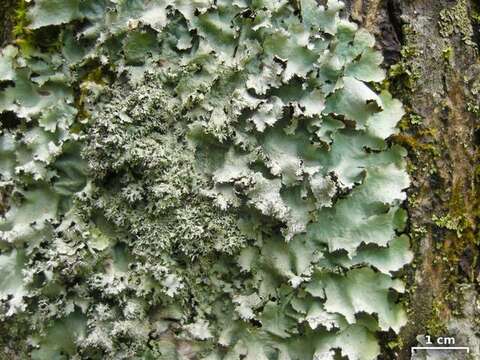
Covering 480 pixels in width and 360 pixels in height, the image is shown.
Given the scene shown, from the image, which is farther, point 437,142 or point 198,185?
point 437,142

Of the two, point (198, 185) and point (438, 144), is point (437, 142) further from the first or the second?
point (198, 185)

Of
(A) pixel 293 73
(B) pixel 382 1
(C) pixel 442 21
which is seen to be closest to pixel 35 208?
(A) pixel 293 73

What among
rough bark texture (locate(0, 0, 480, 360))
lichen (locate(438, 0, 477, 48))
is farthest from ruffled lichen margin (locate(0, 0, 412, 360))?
lichen (locate(438, 0, 477, 48))

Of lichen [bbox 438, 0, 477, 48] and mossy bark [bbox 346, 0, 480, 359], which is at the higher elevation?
lichen [bbox 438, 0, 477, 48]

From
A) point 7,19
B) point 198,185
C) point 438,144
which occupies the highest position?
point 7,19

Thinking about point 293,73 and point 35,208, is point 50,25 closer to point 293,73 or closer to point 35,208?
point 35,208

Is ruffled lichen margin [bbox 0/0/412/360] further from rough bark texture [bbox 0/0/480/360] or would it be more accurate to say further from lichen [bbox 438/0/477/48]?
lichen [bbox 438/0/477/48]

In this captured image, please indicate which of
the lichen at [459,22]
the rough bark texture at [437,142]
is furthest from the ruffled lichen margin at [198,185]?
the lichen at [459,22]

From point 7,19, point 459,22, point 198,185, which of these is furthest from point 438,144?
point 7,19
